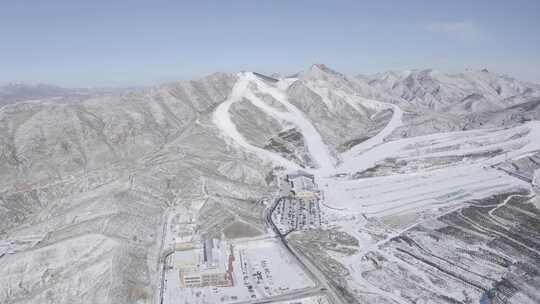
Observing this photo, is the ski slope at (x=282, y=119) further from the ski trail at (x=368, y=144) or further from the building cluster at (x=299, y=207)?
the building cluster at (x=299, y=207)

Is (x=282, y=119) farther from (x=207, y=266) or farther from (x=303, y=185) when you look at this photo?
(x=207, y=266)

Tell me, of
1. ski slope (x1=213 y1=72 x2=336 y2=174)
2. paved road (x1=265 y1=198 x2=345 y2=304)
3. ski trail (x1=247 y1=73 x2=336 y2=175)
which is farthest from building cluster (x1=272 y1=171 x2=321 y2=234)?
ski slope (x1=213 y1=72 x2=336 y2=174)

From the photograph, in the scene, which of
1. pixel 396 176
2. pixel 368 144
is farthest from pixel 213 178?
pixel 368 144

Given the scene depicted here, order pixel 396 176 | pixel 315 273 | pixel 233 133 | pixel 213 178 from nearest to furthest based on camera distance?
pixel 315 273 < pixel 213 178 < pixel 396 176 < pixel 233 133

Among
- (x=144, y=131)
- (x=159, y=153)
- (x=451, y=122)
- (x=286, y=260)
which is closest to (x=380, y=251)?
(x=286, y=260)

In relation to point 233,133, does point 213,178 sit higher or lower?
lower

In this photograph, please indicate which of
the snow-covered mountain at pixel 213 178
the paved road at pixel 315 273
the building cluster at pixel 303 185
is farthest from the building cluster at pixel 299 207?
the paved road at pixel 315 273
